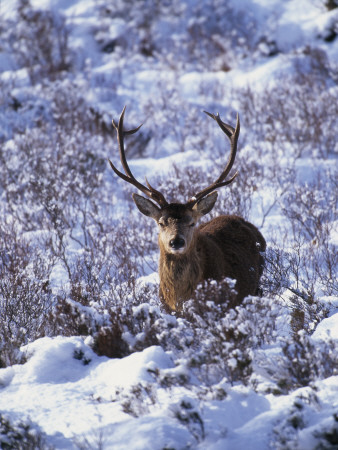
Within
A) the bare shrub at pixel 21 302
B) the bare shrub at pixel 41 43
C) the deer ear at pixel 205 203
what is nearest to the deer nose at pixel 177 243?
the deer ear at pixel 205 203

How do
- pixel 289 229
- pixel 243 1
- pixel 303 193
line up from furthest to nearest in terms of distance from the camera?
pixel 243 1
pixel 303 193
pixel 289 229

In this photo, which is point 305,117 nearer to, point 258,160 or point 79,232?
point 258,160

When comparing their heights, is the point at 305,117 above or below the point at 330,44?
below

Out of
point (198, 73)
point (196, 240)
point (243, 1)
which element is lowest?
point (196, 240)

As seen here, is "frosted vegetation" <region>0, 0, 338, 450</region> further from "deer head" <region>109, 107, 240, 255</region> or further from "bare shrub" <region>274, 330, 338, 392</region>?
"deer head" <region>109, 107, 240, 255</region>

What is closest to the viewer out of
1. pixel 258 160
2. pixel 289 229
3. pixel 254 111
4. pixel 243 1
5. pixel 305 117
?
pixel 289 229

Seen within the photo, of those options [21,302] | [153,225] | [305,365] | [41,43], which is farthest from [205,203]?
[41,43]

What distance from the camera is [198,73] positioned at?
17.8 m

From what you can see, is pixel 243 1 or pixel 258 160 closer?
pixel 258 160

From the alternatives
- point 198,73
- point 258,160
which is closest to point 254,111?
point 258,160

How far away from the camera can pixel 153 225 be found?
8391 millimetres

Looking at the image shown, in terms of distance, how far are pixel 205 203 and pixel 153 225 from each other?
2.80 meters

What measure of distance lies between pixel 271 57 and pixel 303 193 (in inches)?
428

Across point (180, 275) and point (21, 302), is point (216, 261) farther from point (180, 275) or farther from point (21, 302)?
point (21, 302)
